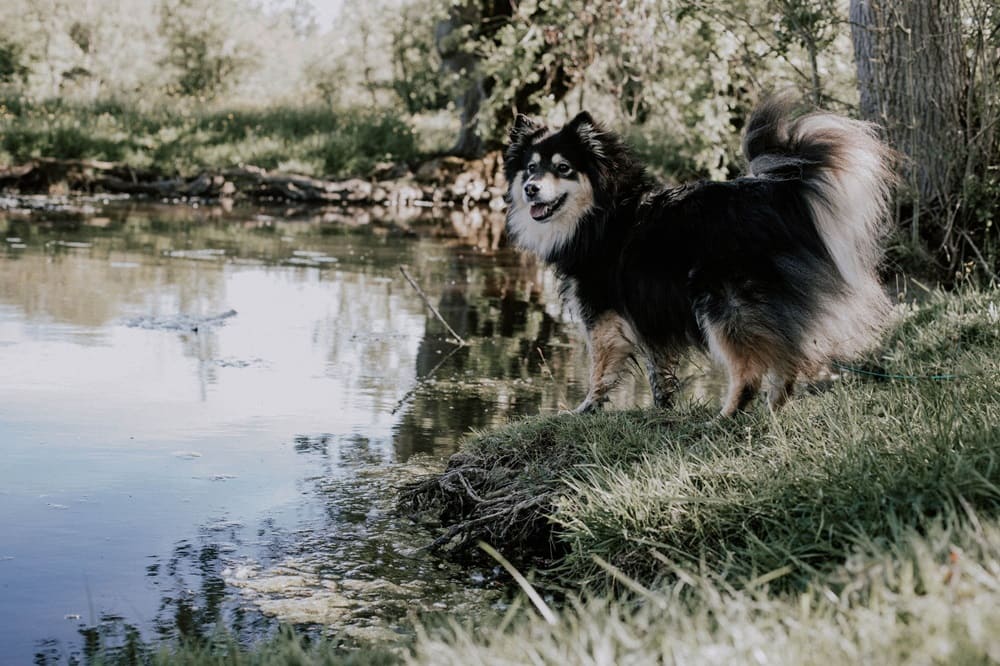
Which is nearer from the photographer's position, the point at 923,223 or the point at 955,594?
the point at 955,594

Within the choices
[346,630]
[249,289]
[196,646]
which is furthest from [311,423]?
[249,289]

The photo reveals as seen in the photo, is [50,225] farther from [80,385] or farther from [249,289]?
[80,385]

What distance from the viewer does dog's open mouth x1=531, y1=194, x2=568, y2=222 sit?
229 inches

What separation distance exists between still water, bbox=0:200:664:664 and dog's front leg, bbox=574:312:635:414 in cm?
92

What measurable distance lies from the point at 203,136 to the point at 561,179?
2352cm

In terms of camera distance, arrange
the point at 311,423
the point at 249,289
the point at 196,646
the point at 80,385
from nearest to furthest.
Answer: the point at 196,646, the point at 311,423, the point at 80,385, the point at 249,289

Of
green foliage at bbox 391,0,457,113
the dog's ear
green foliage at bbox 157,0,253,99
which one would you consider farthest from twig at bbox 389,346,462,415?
green foliage at bbox 157,0,253,99

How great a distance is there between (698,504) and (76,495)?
2.90 m

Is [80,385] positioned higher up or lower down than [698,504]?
lower down

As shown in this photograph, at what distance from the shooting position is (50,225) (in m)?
15.8

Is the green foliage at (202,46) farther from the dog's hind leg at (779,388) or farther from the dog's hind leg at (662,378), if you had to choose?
the dog's hind leg at (779,388)

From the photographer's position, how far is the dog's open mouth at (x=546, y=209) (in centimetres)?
580

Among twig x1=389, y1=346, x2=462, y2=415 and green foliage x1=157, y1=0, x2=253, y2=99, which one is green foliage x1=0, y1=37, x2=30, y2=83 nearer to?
green foliage x1=157, y1=0, x2=253, y2=99

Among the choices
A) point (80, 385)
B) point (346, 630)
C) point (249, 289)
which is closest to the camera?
point (346, 630)
